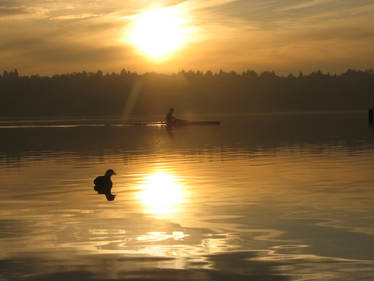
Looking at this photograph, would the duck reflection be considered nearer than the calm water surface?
No

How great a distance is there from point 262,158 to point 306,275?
24.6 meters

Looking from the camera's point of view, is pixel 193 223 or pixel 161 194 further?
pixel 161 194

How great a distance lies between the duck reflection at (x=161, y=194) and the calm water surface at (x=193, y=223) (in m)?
0.03

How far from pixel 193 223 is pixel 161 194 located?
5.82m

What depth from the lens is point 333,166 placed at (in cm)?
3020

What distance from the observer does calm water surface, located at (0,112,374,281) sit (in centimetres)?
1149

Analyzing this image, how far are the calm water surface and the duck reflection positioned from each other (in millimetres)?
34

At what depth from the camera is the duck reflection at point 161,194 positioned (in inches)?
722

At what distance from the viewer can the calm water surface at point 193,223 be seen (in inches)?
452

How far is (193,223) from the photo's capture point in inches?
623

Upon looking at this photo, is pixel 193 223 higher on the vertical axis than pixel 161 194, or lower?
lower

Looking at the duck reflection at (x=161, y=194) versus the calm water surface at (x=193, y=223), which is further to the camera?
the duck reflection at (x=161, y=194)

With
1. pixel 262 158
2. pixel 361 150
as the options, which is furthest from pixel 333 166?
pixel 361 150

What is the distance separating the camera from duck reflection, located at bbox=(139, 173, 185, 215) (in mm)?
18328
